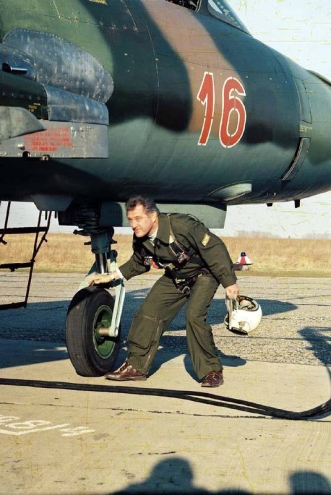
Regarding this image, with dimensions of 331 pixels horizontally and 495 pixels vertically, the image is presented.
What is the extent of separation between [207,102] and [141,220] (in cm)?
161

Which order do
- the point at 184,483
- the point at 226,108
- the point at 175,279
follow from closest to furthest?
the point at 184,483 < the point at 175,279 < the point at 226,108

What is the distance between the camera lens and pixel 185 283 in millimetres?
8406

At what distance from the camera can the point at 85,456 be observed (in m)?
5.62

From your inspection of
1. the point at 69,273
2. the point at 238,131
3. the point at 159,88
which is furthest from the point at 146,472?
the point at 69,273

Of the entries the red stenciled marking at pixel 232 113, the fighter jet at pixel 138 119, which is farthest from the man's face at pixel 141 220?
the red stenciled marking at pixel 232 113

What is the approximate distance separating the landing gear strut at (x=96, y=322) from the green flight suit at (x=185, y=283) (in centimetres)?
41

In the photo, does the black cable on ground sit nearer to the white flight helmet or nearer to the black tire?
the black tire

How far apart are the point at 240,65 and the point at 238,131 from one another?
0.77 metres

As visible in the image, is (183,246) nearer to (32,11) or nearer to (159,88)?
(159,88)

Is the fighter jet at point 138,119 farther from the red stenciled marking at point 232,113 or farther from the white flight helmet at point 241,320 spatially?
the white flight helmet at point 241,320

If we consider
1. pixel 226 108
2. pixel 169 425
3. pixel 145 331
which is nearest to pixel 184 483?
pixel 169 425

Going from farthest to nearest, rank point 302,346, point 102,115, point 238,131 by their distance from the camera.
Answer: point 302,346
point 238,131
point 102,115

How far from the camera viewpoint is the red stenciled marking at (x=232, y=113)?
8.80 metres

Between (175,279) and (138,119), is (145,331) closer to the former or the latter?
(175,279)
